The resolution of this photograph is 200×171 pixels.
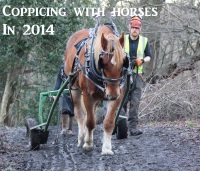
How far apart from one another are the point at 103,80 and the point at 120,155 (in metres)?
1.16

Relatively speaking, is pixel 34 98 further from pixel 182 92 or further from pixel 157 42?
pixel 182 92

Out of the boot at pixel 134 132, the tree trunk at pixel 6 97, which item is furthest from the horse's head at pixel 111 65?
the tree trunk at pixel 6 97

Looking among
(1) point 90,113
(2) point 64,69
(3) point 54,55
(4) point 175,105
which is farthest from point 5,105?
(1) point 90,113

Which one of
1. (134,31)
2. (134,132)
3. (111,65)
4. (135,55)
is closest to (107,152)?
(111,65)

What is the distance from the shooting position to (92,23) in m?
19.5

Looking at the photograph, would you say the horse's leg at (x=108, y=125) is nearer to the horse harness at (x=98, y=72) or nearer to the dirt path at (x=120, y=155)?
the dirt path at (x=120, y=155)

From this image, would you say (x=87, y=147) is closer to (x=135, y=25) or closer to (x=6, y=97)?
(x=135, y=25)

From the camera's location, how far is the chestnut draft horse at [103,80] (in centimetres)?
598

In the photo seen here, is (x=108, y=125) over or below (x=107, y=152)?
over

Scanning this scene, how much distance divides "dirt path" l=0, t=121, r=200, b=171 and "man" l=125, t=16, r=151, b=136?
463 millimetres

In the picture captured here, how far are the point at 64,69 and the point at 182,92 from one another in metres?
5.07

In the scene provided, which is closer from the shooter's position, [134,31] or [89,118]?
[89,118]

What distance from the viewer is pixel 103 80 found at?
609 cm

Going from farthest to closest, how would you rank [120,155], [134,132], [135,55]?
[134,132], [135,55], [120,155]
